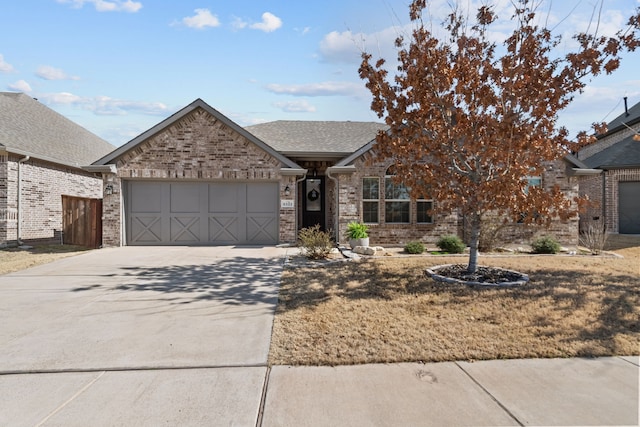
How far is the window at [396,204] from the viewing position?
13.4 m

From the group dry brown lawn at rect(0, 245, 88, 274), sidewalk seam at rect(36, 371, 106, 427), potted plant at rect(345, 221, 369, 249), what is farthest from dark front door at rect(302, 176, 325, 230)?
sidewalk seam at rect(36, 371, 106, 427)

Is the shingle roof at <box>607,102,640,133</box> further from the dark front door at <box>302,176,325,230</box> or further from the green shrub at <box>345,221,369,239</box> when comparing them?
the green shrub at <box>345,221,369,239</box>

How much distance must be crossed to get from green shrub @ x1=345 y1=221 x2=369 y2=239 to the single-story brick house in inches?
33.2

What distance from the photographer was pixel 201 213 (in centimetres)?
1362

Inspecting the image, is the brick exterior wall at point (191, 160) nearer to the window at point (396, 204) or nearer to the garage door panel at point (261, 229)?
the garage door panel at point (261, 229)

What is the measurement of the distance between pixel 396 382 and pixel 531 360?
1.68 m

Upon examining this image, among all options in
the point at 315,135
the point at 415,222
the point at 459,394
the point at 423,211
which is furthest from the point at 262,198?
the point at 459,394

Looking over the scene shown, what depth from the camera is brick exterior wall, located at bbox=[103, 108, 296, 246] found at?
515 inches

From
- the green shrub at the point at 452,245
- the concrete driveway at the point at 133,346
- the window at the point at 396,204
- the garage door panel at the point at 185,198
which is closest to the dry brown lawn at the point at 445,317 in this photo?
the concrete driveway at the point at 133,346

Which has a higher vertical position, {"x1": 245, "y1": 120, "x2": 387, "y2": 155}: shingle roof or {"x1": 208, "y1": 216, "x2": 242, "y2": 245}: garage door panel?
{"x1": 245, "y1": 120, "x2": 387, "y2": 155}: shingle roof

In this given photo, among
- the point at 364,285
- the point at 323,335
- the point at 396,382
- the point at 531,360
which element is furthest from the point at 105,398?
the point at 364,285

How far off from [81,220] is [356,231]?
10554 millimetres

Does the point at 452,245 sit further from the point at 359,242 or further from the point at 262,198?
the point at 262,198

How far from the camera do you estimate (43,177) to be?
1423 centimetres
